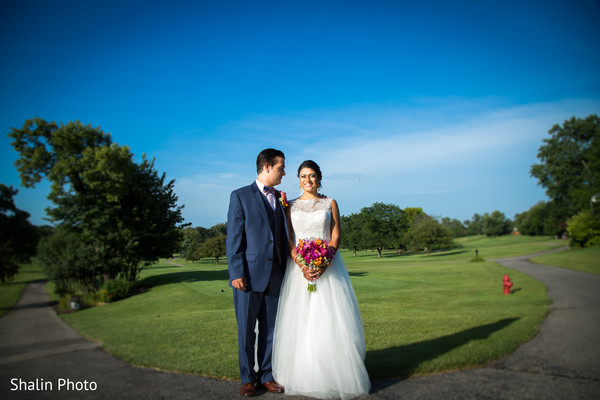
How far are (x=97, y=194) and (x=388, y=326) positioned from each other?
74.2 feet

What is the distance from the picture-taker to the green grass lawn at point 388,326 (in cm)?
516

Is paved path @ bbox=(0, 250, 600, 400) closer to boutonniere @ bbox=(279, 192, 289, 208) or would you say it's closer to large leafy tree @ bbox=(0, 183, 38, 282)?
boutonniere @ bbox=(279, 192, 289, 208)

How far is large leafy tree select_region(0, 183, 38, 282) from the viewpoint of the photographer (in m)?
18.4

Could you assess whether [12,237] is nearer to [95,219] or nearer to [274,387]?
[95,219]

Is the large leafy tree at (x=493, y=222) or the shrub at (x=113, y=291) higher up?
the large leafy tree at (x=493, y=222)

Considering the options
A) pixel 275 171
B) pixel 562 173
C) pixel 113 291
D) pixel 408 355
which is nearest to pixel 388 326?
pixel 408 355

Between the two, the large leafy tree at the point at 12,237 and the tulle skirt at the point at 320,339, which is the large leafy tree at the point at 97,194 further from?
the tulle skirt at the point at 320,339

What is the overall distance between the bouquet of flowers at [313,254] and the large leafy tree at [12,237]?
22443 millimetres

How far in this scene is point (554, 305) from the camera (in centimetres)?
1052

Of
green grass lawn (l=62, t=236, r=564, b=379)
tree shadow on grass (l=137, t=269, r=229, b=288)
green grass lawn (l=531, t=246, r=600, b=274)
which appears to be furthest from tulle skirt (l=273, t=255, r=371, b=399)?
green grass lawn (l=531, t=246, r=600, b=274)

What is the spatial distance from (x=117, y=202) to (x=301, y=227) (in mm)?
23633

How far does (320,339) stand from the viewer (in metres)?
3.84

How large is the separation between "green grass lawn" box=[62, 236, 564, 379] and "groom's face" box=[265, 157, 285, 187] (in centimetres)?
298

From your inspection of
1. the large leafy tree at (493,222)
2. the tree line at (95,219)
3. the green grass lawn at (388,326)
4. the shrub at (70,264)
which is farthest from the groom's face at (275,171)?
the large leafy tree at (493,222)
